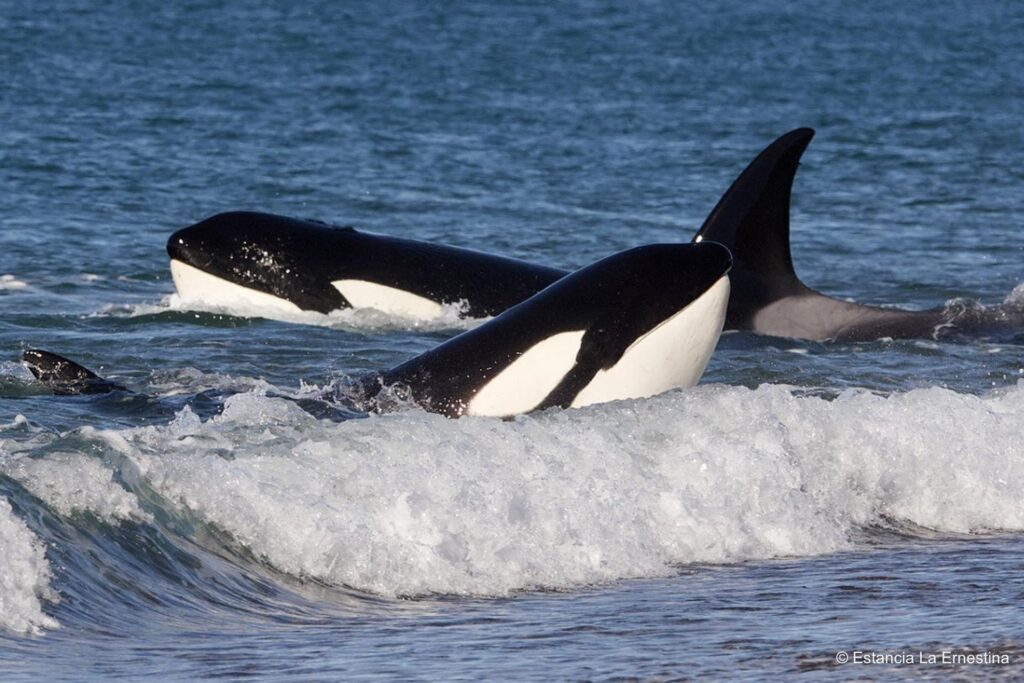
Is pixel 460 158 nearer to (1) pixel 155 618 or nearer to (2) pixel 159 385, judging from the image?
(2) pixel 159 385

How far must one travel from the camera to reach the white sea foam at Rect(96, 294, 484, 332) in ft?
53.3

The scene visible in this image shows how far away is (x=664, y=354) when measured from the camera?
1076 cm

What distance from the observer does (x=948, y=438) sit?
11609 mm

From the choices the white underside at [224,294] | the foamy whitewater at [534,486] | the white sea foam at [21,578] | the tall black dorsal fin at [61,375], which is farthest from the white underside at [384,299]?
the white sea foam at [21,578]

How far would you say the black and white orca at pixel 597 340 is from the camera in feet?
34.8

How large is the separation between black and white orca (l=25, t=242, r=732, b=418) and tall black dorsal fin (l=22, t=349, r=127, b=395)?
233cm

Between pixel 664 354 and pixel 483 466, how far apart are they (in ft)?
5.27

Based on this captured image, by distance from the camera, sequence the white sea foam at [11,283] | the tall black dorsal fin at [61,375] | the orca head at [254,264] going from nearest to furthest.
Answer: the tall black dorsal fin at [61,375]
the orca head at [254,264]
the white sea foam at [11,283]

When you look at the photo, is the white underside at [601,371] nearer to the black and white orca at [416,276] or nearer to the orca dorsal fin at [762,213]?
the orca dorsal fin at [762,213]

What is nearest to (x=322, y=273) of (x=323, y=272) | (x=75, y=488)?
(x=323, y=272)

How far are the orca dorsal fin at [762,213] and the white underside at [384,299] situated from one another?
258 centimetres

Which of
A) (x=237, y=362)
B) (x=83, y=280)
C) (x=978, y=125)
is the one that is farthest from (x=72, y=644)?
(x=978, y=125)

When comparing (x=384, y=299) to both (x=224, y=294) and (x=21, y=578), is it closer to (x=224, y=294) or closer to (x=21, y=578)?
(x=224, y=294)

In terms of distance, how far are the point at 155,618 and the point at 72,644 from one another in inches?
24.9
